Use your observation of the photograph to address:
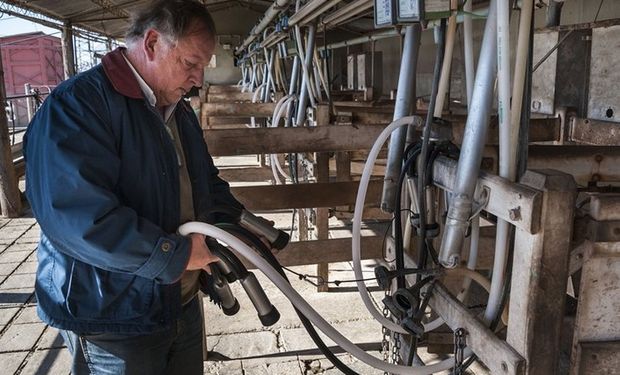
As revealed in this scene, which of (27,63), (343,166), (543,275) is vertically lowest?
(343,166)

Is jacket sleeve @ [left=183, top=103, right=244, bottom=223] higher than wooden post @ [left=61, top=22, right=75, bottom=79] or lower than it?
lower

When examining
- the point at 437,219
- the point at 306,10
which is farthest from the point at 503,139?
the point at 306,10

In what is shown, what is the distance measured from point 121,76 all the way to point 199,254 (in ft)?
1.48

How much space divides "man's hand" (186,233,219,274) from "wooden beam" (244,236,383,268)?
1177 millimetres

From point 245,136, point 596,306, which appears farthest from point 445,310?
point 245,136

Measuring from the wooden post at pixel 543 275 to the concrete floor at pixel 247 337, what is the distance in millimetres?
1493

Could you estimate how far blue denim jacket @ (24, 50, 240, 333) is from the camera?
1.12m

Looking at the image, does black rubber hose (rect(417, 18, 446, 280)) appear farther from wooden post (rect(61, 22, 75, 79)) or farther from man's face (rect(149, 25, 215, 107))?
wooden post (rect(61, 22, 75, 79))

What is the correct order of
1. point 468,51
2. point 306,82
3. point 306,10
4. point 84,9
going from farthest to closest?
point 84,9, point 306,82, point 306,10, point 468,51

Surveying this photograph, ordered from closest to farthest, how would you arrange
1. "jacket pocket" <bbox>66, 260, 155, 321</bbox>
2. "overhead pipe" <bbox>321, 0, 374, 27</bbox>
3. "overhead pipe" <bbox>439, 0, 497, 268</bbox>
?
"overhead pipe" <bbox>439, 0, 497, 268</bbox>
"jacket pocket" <bbox>66, 260, 155, 321</bbox>
"overhead pipe" <bbox>321, 0, 374, 27</bbox>

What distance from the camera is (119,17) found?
11.2 meters

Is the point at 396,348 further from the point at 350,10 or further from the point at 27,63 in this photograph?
the point at 27,63

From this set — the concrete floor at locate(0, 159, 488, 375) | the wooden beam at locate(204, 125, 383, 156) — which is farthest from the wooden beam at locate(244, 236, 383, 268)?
the concrete floor at locate(0, 159, 488, 375)

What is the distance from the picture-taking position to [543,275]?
35.7 inches
